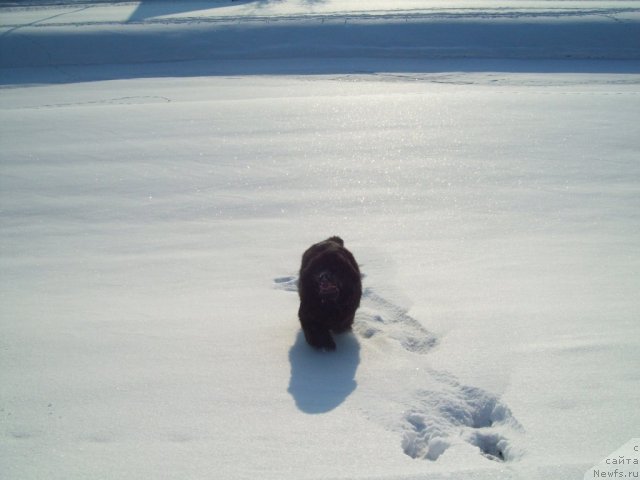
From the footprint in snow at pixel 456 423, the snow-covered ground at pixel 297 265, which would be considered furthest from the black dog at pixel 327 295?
the footprint in snow at pixel 456 423

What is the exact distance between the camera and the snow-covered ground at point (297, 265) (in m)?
3.23

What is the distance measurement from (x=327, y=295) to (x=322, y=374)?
429mm

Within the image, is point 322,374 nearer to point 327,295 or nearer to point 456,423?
point 327,295

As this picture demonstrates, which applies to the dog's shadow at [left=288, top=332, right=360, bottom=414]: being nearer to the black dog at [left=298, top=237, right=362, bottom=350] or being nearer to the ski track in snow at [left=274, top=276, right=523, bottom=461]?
the black dog at [left=298, top=237, right=362, bottom=350]

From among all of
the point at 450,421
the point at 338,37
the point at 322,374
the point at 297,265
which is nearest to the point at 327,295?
the point at 322,374

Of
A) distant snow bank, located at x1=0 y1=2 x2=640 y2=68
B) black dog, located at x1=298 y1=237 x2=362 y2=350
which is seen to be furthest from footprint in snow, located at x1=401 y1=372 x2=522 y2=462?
distant snow bank, located at x1=0 y1=2 x2=640 y2=68

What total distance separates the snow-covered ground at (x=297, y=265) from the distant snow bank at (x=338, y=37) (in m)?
0.88

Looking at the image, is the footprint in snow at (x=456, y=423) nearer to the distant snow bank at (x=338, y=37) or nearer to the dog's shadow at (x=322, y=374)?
the dog's shadow at (x=322, y=374)

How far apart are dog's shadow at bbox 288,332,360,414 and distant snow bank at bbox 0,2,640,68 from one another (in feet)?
34.0

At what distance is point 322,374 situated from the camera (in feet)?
12.6

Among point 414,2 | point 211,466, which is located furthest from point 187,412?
point 414,2

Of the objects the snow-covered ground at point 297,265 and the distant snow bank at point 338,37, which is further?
the distant snow bank at point 338,37

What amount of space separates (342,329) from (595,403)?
1440mm

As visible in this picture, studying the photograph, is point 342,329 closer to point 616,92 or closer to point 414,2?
point 616,92
